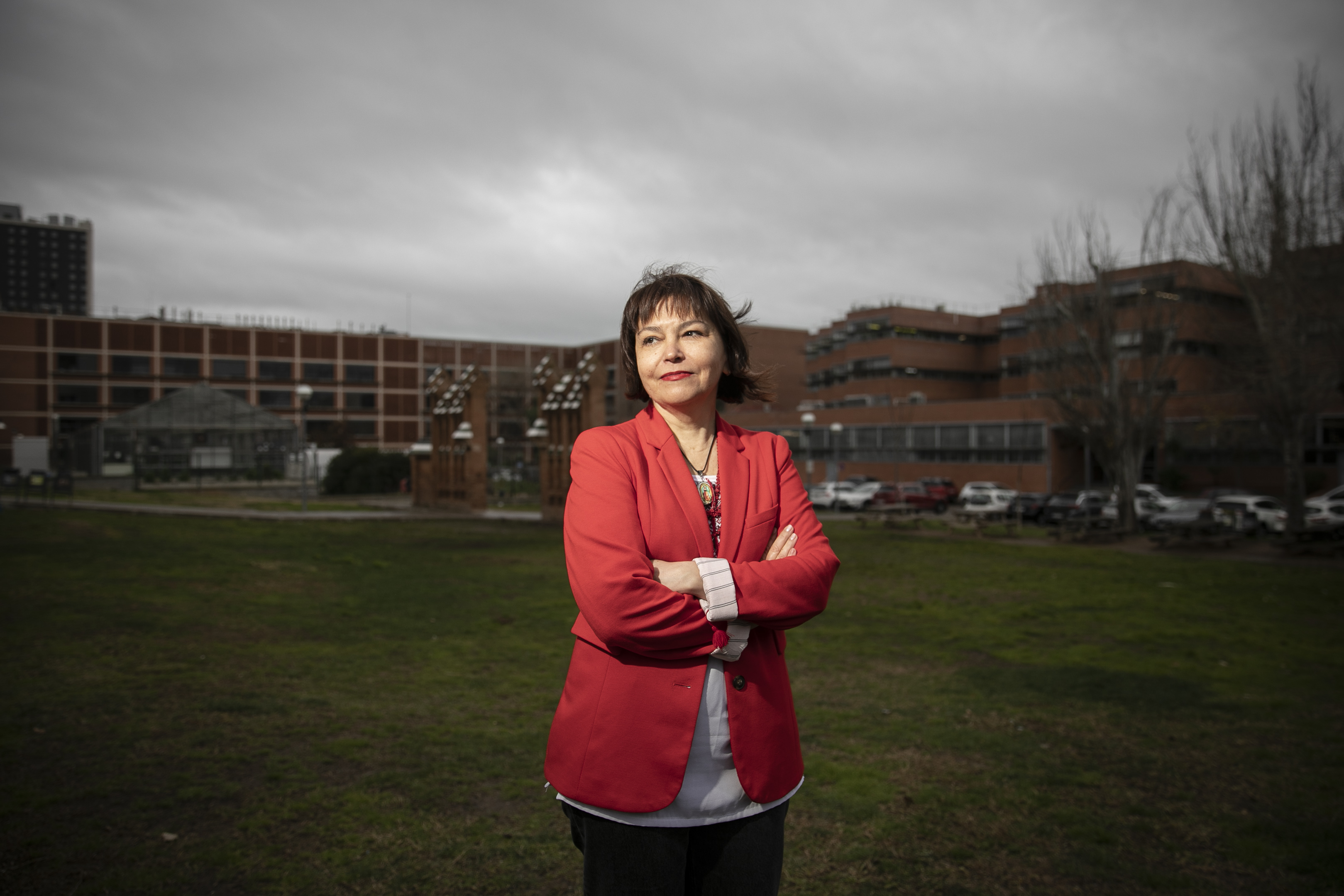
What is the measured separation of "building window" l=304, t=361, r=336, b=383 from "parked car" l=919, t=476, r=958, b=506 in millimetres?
55958

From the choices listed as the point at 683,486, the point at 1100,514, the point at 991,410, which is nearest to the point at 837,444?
the point at 991,410

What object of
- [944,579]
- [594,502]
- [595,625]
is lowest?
[944,579]

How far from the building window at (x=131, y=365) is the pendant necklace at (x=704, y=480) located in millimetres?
80503

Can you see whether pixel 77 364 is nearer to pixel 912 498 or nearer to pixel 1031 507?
pixel 912 498

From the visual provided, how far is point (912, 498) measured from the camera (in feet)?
121

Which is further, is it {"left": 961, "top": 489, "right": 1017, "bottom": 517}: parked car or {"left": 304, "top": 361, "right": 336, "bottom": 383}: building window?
{"left": 304, "top": 361, "right": 336, "bottom": 383}: building window

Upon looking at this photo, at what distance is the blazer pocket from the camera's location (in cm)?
233

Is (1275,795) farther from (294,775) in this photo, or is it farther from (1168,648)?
(294,775)

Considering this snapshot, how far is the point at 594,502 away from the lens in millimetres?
2176

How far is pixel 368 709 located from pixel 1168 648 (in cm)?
792

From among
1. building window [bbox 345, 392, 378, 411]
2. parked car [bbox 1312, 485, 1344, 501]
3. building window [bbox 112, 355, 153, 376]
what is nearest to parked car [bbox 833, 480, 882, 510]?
parked car [bbox 1312, 485, 1344, 501]

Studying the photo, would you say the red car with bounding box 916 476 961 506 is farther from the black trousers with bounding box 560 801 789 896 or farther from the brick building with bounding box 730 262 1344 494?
the black trousers with bounding box 560 801 789 896

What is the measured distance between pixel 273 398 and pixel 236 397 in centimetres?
644

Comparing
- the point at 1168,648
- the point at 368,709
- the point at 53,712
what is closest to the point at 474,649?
the point at 368,709
